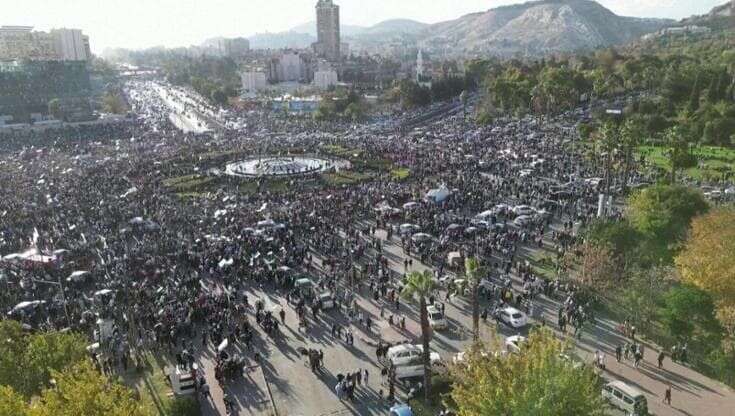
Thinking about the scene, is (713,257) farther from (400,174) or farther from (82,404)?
(400,174)

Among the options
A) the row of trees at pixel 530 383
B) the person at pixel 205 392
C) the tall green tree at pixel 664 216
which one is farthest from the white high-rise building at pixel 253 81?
the row of trees at pixel 530 383

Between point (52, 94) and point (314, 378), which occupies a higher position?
point (52, 94)

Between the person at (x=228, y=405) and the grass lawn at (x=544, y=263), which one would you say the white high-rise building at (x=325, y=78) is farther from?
the person at (x=228, y=405)

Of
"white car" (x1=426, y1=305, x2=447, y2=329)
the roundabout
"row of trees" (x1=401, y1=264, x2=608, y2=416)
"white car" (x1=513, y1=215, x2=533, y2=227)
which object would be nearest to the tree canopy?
"white car" (x1=426, y1=305, x2=447, y2=329)

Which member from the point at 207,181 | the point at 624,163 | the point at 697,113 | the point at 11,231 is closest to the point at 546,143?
the point at 624,163

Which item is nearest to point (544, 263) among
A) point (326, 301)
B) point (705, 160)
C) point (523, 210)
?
point (523, 210)

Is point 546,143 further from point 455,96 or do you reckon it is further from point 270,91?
point 270,91

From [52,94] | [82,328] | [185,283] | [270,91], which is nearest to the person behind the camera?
[82,328]
